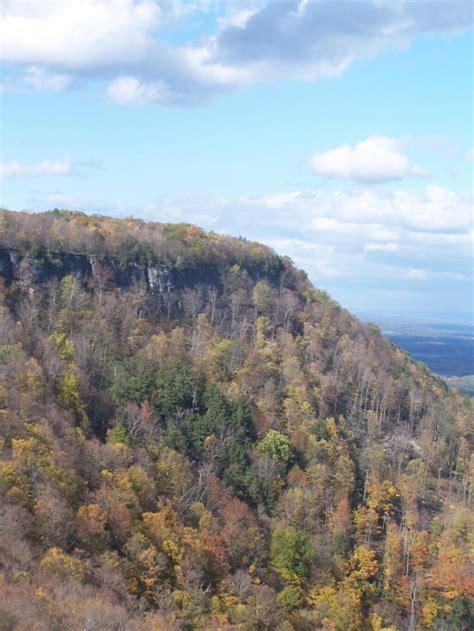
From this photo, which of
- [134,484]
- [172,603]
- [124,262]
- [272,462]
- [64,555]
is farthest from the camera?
[124,262]

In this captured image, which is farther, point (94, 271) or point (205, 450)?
point (94, 271)

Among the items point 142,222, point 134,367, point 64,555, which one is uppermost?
point 142,222

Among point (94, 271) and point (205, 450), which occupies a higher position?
point (94, 271)

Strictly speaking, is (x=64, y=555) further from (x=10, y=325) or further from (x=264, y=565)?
(x=10, y=325)

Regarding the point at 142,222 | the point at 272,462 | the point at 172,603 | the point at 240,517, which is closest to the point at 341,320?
the point at 142,222

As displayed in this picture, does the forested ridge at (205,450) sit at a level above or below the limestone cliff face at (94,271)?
below
